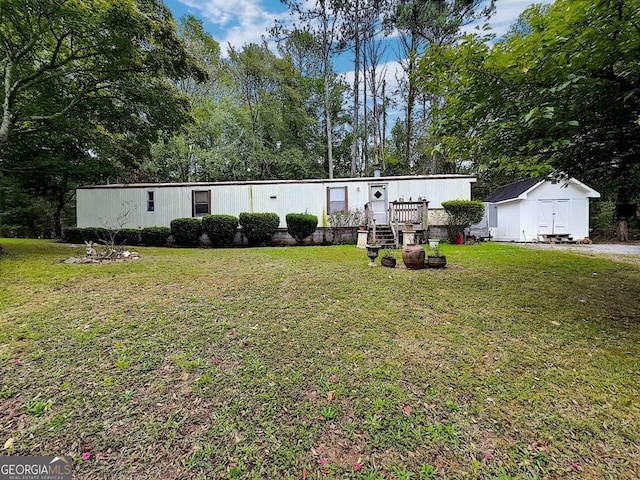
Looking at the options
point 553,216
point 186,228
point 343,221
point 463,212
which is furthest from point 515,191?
point 186,228

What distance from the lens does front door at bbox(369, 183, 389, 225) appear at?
12.6 meters

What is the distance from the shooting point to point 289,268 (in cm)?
691

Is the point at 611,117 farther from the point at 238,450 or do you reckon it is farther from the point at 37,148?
the point at 37,148

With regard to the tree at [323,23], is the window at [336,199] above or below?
below

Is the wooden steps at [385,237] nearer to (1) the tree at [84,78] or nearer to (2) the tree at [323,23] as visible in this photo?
(1) the tree at [84,78]

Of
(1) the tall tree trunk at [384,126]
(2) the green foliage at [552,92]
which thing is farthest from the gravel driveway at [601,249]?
(1) the tall tree trunk at [384,126]

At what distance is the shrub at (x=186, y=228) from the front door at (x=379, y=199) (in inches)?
278

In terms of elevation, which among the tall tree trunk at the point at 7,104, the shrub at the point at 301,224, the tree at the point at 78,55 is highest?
the tree at the point at 78,55

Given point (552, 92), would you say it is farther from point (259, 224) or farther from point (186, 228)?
point (186, 228)

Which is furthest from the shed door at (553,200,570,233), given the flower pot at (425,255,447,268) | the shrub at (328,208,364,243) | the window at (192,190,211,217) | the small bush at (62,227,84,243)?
the small bush at (62,227,84,243)

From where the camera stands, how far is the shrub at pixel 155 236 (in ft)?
39.6

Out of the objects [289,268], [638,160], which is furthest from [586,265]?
[289,268]

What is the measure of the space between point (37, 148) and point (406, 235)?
40.3 feet

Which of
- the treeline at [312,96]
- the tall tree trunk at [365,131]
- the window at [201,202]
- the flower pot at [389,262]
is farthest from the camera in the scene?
the tall tree trunk at [365,131]
